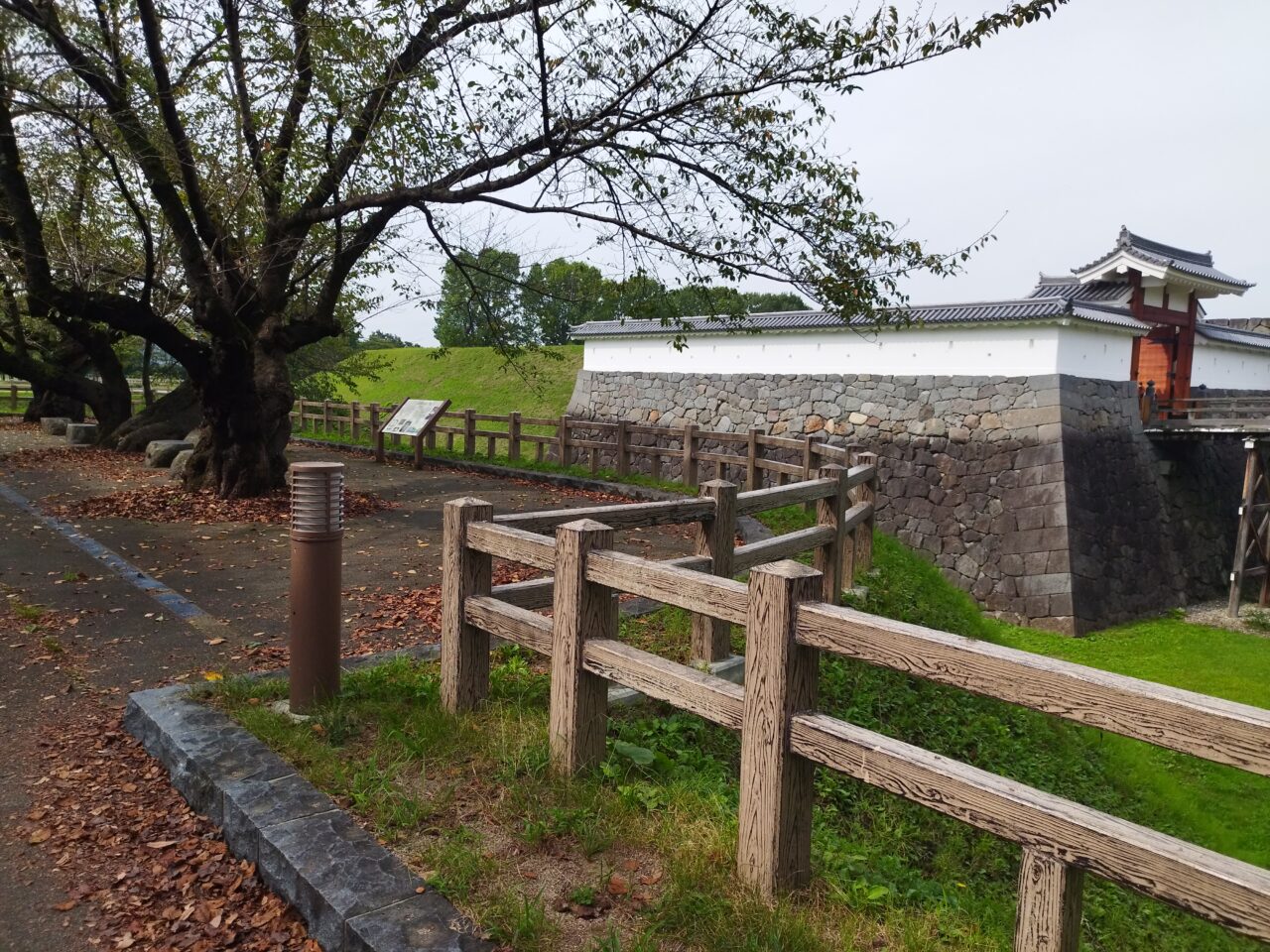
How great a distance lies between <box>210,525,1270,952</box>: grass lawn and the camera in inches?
102

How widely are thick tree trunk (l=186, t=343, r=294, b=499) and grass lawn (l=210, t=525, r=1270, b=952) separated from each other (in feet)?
23.7

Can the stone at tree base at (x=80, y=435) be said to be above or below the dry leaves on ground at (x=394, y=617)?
above

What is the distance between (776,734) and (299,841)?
5.24ft

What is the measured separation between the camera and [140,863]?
313 centimetres

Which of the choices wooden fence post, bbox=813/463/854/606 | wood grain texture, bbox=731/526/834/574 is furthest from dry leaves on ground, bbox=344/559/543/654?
wooden fence post, bbox=813/463/854/606

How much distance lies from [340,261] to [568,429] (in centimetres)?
733

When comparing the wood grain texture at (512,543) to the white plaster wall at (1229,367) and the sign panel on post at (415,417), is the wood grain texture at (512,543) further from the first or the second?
the white plaster wall at (1229,367)

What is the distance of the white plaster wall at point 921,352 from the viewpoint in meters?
16.9

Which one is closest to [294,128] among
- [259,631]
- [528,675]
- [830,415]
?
[259,631]

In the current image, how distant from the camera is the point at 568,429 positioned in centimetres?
1741

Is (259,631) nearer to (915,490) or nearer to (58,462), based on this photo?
(58,462)

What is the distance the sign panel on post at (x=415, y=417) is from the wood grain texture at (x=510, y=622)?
12.1 m

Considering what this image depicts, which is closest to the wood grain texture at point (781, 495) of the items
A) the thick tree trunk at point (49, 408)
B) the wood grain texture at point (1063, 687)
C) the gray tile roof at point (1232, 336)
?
the wood grain texture at point (1063, 687)

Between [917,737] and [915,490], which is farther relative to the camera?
[915,490]
